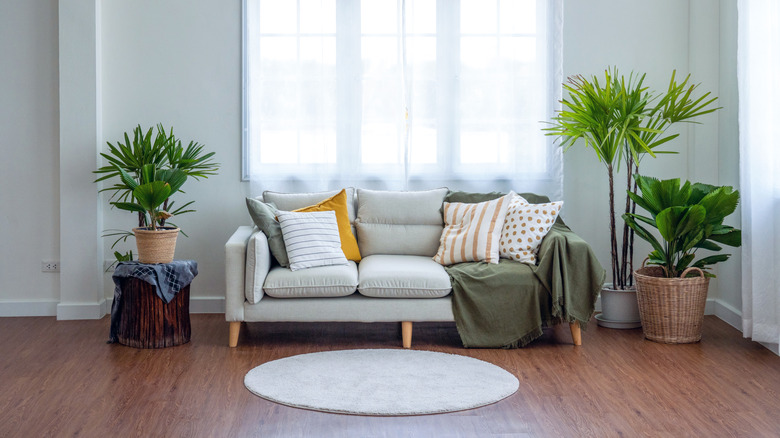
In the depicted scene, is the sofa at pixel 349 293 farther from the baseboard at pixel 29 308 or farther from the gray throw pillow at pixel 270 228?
the baseboard at pixel 29 308

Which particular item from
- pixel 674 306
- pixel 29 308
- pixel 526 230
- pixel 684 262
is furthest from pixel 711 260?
pixel 29 308

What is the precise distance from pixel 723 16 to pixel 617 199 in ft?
4.43

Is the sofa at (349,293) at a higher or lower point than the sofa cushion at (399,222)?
lower

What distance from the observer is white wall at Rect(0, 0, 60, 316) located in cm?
487

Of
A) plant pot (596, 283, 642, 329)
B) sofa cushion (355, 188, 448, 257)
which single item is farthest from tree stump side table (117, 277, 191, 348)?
plant pot (596, 283, 642, 329)

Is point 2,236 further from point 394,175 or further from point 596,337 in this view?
point 596,337

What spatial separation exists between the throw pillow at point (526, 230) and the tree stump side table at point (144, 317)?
1.92 meters

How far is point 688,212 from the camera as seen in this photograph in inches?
160

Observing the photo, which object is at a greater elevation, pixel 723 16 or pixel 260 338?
pixel 723 16

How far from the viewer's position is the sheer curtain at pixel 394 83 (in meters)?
4.96

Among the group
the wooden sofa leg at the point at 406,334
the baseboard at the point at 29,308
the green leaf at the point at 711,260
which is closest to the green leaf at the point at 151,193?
the baseboard at the point at 29,308

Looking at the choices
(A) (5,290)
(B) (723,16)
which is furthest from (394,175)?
(A) (5,290)

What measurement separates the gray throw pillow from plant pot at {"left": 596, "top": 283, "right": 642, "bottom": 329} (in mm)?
2018

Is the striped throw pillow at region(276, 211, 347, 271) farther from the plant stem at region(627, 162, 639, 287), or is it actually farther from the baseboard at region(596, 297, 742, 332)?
the plant stem at region(627, 162, 639, 287)
